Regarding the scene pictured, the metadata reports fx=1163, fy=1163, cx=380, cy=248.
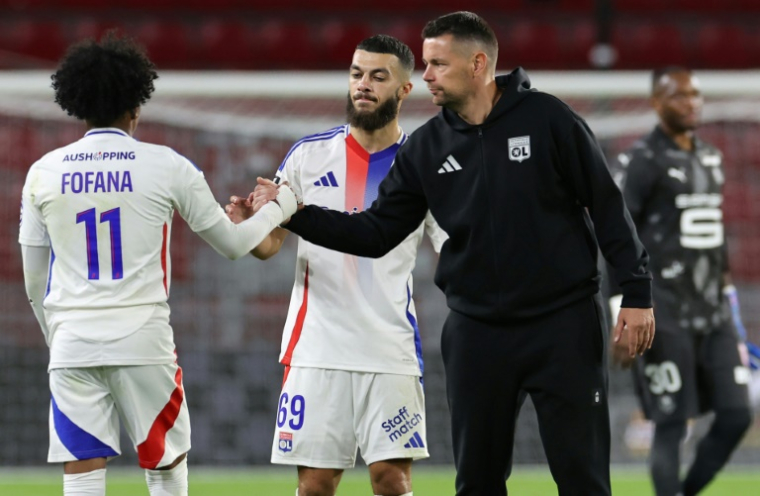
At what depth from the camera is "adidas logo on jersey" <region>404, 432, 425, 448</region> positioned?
4418 millimetres

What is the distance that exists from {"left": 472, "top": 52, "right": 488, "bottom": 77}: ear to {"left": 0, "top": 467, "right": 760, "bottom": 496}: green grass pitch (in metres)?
3.53

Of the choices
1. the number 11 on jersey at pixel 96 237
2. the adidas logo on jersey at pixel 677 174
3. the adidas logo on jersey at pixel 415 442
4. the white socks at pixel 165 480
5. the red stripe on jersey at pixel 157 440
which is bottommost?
the white socks at pixel 165 480

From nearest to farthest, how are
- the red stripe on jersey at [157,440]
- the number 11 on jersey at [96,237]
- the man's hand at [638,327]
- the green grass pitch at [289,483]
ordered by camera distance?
1. the man's hand at [638,327]
2. the number 11 on jersey at [96,237]
3. the red stripe on jersey at [157,440]
4. the green grass pitch at [289,483]

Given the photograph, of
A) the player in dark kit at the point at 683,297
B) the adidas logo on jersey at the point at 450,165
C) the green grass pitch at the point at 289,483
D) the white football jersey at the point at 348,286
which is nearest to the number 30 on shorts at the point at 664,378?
the player in dark kit at the point at 683,297

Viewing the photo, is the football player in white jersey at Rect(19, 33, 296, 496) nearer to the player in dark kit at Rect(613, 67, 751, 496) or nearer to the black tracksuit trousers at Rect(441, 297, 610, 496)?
the black tracksuit trousers at Rect(441, 297, 610, 496)

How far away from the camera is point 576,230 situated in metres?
3.89

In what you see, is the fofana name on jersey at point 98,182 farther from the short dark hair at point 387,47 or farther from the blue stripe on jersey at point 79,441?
the short dark hair at point 387,47

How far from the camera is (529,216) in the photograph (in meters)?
3.84

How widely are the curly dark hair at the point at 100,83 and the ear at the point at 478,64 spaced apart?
3.80 feet

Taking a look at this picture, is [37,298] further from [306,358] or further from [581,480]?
[581,480]

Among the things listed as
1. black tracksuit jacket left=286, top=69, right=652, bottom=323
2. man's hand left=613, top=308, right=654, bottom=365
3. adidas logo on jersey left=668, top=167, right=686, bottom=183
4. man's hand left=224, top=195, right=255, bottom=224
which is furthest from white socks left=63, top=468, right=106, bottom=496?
adidas logo on jersey left=668, top=167, right=686, bottom=183

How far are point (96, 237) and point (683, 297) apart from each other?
10.2 feet

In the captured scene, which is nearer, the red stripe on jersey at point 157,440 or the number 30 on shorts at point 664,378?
the red stripe on jersey at point 157,440

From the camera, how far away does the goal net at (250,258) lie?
7691 mm
